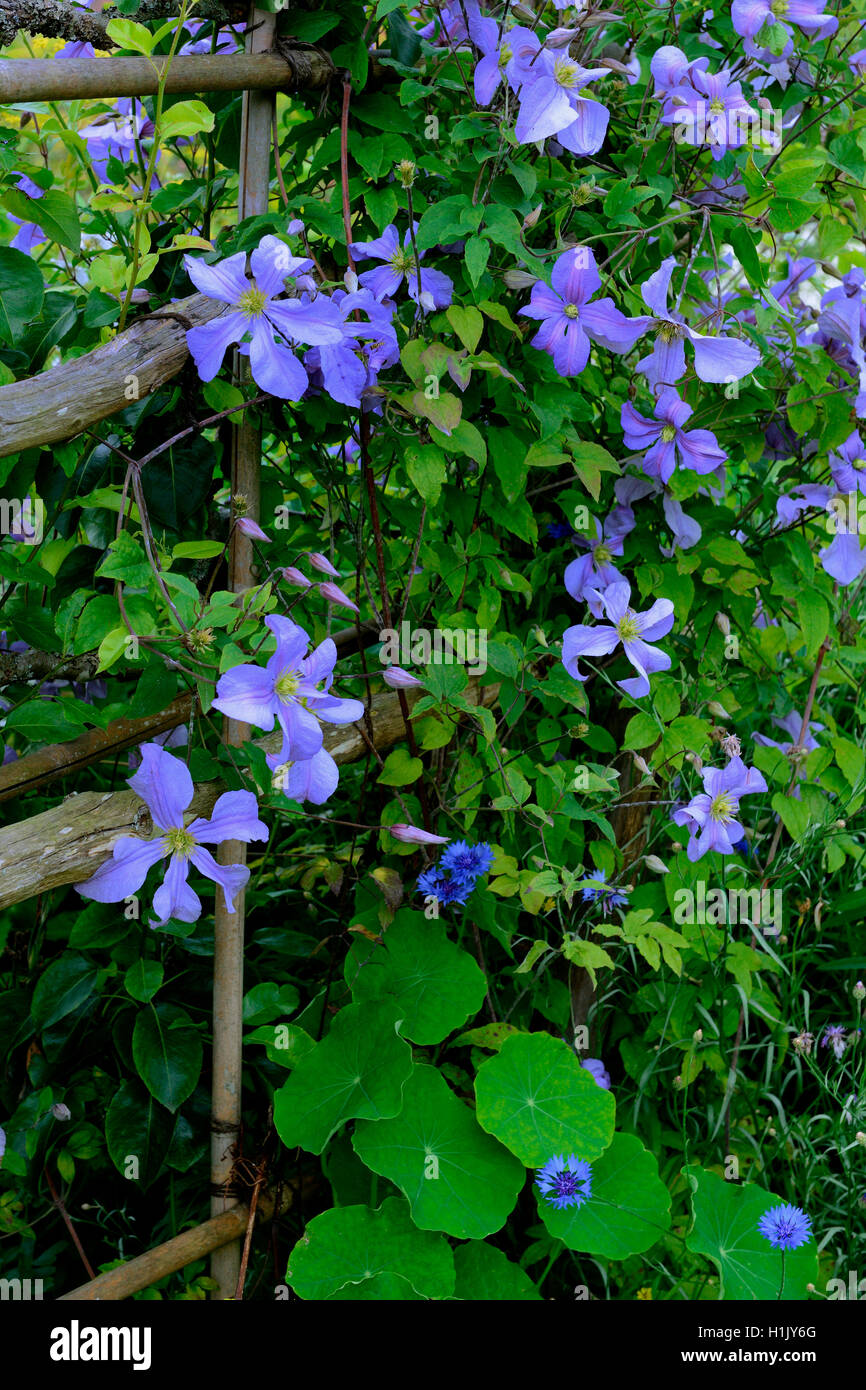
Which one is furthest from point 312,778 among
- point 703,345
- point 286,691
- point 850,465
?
point 850,465

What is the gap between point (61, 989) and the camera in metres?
1.33

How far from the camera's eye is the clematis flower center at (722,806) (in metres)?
1.35

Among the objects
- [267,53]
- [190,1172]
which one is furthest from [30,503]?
[190,1172]

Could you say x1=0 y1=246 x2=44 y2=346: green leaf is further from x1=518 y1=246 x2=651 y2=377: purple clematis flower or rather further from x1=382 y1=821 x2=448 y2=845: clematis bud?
x1=382 y1=821 x2=448 y2=845: clematis bud

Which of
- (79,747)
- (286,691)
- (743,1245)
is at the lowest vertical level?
(743,1245)

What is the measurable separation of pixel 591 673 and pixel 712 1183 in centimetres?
66

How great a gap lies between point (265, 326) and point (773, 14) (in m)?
0.68

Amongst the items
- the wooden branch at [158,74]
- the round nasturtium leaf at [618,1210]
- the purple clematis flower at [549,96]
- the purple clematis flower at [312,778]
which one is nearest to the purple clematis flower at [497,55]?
the purple clematis flower at [549,96]

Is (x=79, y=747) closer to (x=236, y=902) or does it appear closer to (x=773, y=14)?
(x=236, y=902)

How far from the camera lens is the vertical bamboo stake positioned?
1.21 meters

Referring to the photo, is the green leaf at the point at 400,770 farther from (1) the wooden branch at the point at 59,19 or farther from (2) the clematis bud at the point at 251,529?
(1) the wooden branch at the point at 59,19

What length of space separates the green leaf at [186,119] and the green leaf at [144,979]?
0.88 meters

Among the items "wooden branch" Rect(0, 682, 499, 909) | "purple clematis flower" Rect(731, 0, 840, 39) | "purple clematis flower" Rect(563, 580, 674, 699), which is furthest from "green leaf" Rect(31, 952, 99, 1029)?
"purple clematis flower" Rect(731, 0, 840, 39)

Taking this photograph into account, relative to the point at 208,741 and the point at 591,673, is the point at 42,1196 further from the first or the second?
the point at 591,673
